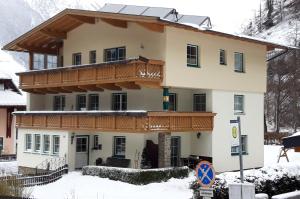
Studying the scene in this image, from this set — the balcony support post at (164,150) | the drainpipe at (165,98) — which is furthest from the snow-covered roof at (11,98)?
the balcony support post at (164,150)

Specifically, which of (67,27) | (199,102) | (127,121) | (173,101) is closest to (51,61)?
(67,27)

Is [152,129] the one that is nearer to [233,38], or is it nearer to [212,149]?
[212,149]

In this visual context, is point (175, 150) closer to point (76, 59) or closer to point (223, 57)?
point (223, 57)

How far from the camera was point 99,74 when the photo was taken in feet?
100

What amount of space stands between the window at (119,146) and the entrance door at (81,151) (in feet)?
8.11

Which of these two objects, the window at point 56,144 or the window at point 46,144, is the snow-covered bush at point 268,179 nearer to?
the window at point 56,144

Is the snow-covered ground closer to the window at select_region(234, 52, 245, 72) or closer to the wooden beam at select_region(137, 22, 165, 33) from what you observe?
the wooden beam at select_region(137, 22, 165, 33)

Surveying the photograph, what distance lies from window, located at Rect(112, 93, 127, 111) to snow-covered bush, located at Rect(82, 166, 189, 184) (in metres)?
5.29

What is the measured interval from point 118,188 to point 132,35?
32.5 feet

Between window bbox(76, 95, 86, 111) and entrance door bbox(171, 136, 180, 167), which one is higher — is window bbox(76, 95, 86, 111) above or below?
above

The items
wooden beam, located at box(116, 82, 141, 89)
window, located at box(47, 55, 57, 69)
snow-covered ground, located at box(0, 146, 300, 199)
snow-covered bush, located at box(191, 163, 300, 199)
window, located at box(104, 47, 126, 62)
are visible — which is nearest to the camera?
snow-covered bush, located at box(191, 163, 300, 199)

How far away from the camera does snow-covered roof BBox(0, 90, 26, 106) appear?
49781mm

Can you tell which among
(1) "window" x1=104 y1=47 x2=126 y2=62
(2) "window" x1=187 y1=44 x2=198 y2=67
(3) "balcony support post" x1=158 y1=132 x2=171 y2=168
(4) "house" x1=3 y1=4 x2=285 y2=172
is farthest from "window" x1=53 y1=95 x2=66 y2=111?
(2) "window" x1=187 y1=44 x2=198 y2=67

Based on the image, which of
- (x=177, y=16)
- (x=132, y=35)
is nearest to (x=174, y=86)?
(x=132, y=35)
